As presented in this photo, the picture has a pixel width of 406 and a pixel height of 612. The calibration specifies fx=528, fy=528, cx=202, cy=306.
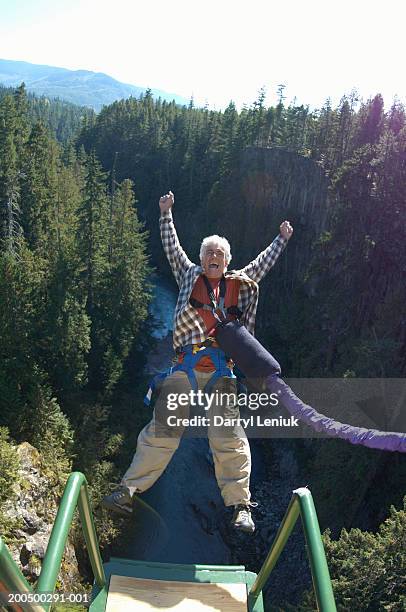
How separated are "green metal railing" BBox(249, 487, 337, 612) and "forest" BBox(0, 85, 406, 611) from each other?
1066 cm

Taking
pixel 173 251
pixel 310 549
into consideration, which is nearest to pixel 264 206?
pixel 173 251

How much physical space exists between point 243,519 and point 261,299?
129ft

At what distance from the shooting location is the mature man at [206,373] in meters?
4.50

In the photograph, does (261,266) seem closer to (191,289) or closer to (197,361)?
(191,289)

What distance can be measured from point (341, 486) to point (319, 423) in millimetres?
21201

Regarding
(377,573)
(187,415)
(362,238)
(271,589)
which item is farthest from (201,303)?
(362,238)

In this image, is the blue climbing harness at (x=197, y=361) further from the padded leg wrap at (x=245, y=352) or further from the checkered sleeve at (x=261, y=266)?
the checkered sleeve at (x=261, y=266)

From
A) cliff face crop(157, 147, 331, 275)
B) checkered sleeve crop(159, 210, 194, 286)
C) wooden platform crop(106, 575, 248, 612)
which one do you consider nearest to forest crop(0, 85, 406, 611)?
cliff face crop(157, 147, 331, 275)

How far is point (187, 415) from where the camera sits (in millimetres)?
4816

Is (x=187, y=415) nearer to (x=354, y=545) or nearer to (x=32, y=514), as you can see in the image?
(x=354, y=545)

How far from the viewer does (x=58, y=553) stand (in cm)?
263

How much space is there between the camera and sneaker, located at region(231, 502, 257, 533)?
14.1 ft

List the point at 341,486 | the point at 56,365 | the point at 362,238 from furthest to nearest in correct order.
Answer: the point at 362,238 → the point at 56,365 → the point at 341,486

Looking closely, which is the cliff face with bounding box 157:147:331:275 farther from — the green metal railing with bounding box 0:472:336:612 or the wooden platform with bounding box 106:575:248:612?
the green metal railing with bounding box 0:472:336:612
